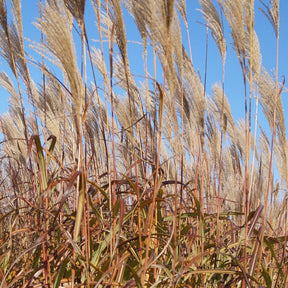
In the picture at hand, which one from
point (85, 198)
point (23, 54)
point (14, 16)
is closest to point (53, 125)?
point (23, 54)

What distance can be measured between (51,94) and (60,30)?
151 centimetres

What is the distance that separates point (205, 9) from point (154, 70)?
548 mm

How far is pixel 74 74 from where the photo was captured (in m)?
1.54

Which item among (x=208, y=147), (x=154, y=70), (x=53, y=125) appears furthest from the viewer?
(x=208, y=147)

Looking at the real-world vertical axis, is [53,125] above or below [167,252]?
above

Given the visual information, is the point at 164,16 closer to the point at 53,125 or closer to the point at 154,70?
the point at 154,70

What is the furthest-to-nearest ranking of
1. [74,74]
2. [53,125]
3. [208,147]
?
[208,147]
[53,125]
[74,74]

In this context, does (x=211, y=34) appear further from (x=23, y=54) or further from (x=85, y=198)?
(x=85, y=198)

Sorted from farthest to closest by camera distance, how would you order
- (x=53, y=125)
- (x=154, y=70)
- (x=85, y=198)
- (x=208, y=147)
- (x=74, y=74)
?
(x=208, y=147), (x=53, y=125), (x=154, y=70), (x=85, y=198), (x=74, y=74)

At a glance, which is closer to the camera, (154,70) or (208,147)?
(154,70)

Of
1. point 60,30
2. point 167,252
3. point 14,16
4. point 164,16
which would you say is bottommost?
point 167,252

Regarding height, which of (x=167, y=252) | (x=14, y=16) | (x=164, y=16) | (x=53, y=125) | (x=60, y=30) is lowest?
(x=167, y=252)

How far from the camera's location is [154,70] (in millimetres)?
2113

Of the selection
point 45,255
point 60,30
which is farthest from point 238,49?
point 45,255
